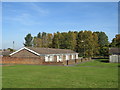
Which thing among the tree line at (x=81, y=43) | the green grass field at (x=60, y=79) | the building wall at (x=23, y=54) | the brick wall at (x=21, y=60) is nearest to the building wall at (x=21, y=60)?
the brick wall at (x=21, y=60)

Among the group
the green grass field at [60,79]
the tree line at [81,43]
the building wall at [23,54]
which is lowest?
the green grass field at [60,79]

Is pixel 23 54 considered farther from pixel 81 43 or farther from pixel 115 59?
pixel 81 43

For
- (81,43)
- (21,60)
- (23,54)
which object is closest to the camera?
(21,60)

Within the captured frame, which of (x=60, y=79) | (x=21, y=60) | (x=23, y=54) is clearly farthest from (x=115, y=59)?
(x=60, y=79)

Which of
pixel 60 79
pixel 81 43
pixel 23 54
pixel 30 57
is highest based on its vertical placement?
pixel 81 43

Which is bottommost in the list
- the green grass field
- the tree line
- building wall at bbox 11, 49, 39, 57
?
the green grass field

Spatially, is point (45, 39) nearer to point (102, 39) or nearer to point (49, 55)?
point (102, 39)

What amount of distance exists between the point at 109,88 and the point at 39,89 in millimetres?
4202

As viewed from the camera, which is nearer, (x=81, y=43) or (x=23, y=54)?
(x=23, y=54)

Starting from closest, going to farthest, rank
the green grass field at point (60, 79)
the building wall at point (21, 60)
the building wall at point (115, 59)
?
the green grass field at point (60, 79) < the building wall at point (21, 60) < the building wall at point (115, 59)

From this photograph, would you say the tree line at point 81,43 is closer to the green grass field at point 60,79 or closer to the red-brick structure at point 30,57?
the red-brick structure at point 30,57

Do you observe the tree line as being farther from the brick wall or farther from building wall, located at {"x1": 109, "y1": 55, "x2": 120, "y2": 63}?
the brick wall

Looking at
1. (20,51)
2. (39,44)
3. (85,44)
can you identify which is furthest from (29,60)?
(39,44)

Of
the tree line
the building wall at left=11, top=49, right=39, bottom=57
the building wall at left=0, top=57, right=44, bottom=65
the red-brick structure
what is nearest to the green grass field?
the red-brick structure
